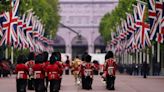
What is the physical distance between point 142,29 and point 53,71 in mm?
31540

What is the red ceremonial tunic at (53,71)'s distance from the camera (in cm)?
2912

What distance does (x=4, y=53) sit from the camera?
252 ft

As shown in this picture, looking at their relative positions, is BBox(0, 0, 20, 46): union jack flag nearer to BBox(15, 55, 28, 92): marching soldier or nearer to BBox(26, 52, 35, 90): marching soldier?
BBox(26, 52, 35, 90): marching soldier

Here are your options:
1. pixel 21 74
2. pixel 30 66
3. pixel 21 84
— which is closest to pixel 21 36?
pixel 30 66

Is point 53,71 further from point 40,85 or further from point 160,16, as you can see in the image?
point 160,16

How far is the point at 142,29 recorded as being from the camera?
197 feet

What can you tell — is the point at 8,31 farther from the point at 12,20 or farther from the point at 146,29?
the point at 146,29

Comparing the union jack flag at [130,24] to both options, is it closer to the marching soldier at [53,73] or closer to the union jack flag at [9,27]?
the union jack flag at [9,27]

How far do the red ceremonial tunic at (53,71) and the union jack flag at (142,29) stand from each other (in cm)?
3050

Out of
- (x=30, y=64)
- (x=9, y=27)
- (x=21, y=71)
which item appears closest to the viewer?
(x=21, y=71)

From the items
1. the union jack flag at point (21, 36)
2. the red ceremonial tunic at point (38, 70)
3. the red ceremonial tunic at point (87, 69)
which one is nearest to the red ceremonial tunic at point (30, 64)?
the red ceremonial tunic at point (38, 70)

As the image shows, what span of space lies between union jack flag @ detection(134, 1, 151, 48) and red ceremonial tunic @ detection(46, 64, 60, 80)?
1201 inches

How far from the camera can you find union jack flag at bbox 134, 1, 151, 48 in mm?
59656

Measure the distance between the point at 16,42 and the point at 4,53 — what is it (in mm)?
17080
